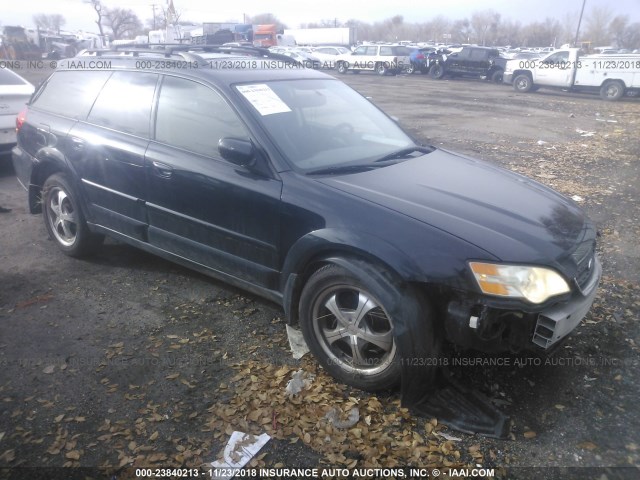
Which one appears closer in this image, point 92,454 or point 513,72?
point 92,454

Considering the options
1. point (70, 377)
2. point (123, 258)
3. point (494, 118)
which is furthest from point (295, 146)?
Result: point (494, 118)

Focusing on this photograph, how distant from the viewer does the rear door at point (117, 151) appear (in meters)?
4.01

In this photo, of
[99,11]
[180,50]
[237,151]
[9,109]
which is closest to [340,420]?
[237,151]

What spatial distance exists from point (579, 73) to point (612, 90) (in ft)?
4.97

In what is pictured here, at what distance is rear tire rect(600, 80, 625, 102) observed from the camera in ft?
64.0

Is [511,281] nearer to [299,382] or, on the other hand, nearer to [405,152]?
[299,382]

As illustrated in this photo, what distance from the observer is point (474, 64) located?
88.3 feet

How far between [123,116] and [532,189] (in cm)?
317

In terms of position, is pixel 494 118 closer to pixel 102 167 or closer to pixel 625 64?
pixel 625 64

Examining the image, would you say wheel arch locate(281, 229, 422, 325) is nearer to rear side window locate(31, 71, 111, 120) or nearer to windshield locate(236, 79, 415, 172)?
windshield locate(236, 79, 415, 172)

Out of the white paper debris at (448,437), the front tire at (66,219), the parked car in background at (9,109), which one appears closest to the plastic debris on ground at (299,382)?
the white paper debris at (448,437)

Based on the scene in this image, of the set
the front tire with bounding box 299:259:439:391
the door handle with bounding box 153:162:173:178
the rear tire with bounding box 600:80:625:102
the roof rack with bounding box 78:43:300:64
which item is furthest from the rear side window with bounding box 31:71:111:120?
the rear tire with bounding box 600:80:625:102

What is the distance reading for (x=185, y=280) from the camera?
4.45 meters

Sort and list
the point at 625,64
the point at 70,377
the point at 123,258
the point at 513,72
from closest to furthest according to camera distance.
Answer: the point at 70,377, the point at 123,258, the point at 625,64, the point at 513,72
